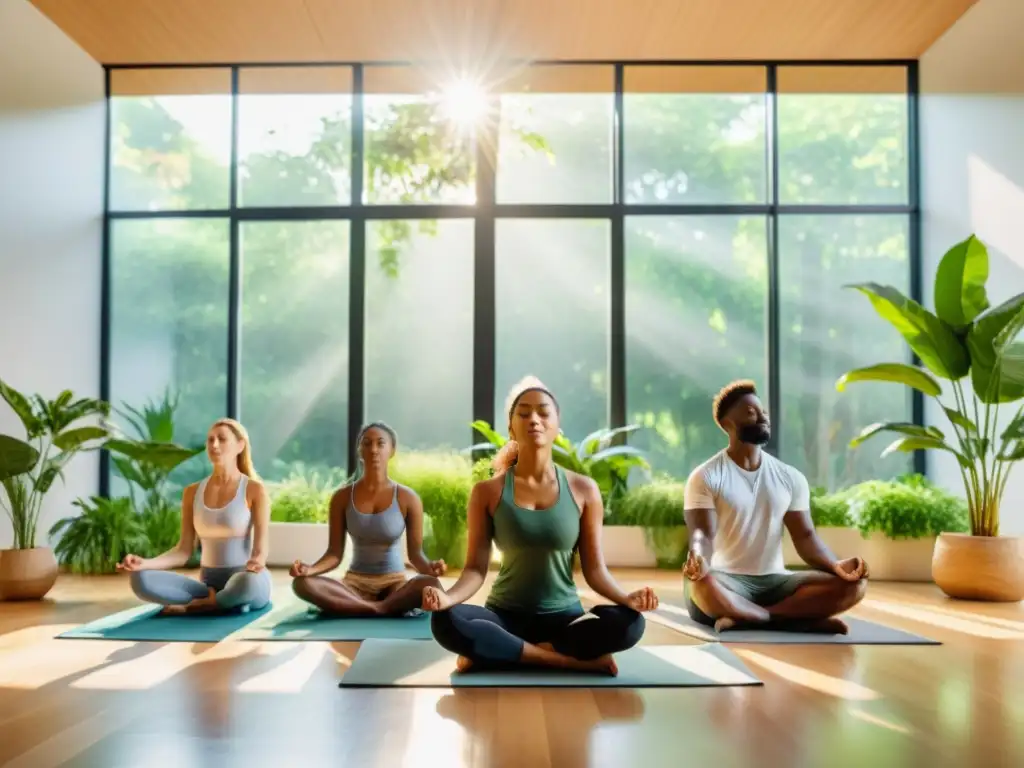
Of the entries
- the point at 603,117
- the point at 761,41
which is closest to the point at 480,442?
the point at 603,117

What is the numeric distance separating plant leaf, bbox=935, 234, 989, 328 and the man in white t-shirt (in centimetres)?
168

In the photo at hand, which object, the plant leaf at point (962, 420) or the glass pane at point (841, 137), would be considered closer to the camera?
the plant leaf at point (962, 420)

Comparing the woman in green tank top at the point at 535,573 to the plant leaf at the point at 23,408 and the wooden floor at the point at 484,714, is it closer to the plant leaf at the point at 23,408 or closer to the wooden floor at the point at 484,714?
the wooden floor at the point at 484,714

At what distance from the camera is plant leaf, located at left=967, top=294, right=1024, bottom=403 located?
5.21 m

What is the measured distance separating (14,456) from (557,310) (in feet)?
12.5

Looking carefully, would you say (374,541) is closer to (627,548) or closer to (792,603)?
(792,603)

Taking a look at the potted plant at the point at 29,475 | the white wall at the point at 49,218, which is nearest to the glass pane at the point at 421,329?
the white wall at the point at 49,218

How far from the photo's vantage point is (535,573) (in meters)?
3.26

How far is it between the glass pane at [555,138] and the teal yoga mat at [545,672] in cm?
449

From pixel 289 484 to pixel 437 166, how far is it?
2525 millimetres

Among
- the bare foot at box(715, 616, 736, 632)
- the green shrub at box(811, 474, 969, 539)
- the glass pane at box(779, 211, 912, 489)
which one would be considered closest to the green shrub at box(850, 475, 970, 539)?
the green shrub at box(811, 474, 969, 539)

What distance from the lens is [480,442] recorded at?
296 inches

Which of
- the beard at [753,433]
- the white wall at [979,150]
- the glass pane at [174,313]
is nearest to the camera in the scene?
the beard at [753,433]

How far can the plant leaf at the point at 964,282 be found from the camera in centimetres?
538
